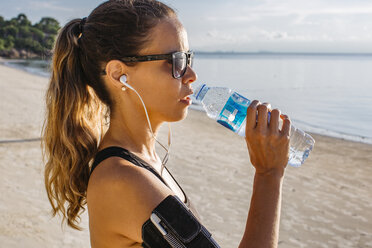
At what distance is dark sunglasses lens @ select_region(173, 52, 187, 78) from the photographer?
171cm

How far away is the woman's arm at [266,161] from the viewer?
1.39 metres

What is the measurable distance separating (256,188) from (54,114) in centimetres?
107

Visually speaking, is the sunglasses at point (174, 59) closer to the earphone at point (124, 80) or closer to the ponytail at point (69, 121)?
the earphone at point (124, 80)

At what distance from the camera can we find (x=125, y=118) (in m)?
1.80

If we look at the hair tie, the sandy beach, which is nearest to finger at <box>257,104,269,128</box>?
the hair tie

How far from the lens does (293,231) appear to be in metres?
5.60

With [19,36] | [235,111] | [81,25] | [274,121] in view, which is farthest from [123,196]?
[19,36]

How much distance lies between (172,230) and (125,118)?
71 cm

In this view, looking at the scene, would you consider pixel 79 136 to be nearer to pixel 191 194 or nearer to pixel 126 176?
pixel 126 176

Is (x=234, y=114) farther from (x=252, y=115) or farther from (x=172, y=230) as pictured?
(x=172, y=230)

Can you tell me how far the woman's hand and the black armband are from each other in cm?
38

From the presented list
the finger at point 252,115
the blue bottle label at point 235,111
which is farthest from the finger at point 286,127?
the blue bottle label at point 235,111

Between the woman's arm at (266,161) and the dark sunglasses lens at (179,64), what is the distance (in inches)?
16.6

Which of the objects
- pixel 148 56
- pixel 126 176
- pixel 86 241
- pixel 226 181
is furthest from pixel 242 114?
pixel 226 181
